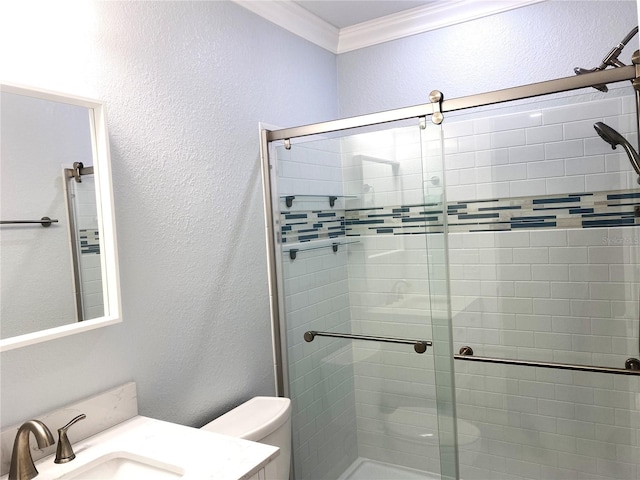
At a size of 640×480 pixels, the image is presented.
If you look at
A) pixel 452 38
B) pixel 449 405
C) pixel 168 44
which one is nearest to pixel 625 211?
pixel 449 405

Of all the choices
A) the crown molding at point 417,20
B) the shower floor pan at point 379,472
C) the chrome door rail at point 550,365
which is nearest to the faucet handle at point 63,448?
the shower floor pan at point 379,472

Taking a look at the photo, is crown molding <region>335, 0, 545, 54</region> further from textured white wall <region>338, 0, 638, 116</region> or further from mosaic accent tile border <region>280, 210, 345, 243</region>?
mosaic accent tile border <region>280, 210, 345, 243</region>

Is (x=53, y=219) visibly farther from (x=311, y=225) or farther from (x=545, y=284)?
→ (x=545, y=284)

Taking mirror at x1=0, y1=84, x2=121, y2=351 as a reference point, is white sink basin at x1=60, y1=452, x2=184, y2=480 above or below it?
→ below

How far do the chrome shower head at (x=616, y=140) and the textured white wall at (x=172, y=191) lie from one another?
1.35 m

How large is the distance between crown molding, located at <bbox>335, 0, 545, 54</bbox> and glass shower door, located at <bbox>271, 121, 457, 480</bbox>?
989 mm

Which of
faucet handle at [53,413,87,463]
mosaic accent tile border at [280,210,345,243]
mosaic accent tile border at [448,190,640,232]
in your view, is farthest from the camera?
mosaic accent tile border at [280,210,345,243]

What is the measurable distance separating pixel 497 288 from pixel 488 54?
1.28 meters

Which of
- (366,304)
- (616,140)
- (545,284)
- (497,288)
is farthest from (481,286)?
(616,140)

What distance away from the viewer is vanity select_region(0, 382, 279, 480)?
127 centimetres

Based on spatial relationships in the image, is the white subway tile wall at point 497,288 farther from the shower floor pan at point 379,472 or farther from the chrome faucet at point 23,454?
the chrome faucet at point 23,454

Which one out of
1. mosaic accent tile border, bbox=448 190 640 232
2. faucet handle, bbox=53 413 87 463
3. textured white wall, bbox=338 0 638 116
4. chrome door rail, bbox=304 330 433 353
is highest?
textured white wall, bbox=338 0 638 116

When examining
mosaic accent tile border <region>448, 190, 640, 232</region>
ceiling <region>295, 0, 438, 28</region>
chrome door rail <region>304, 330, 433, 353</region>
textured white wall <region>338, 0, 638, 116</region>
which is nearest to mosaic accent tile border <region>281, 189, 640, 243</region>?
mosaic accent tile border <region>448, 190, 640, 232</region>

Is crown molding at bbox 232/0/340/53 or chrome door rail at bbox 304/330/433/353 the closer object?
chrome door rail at bbox 304/330/433/353
